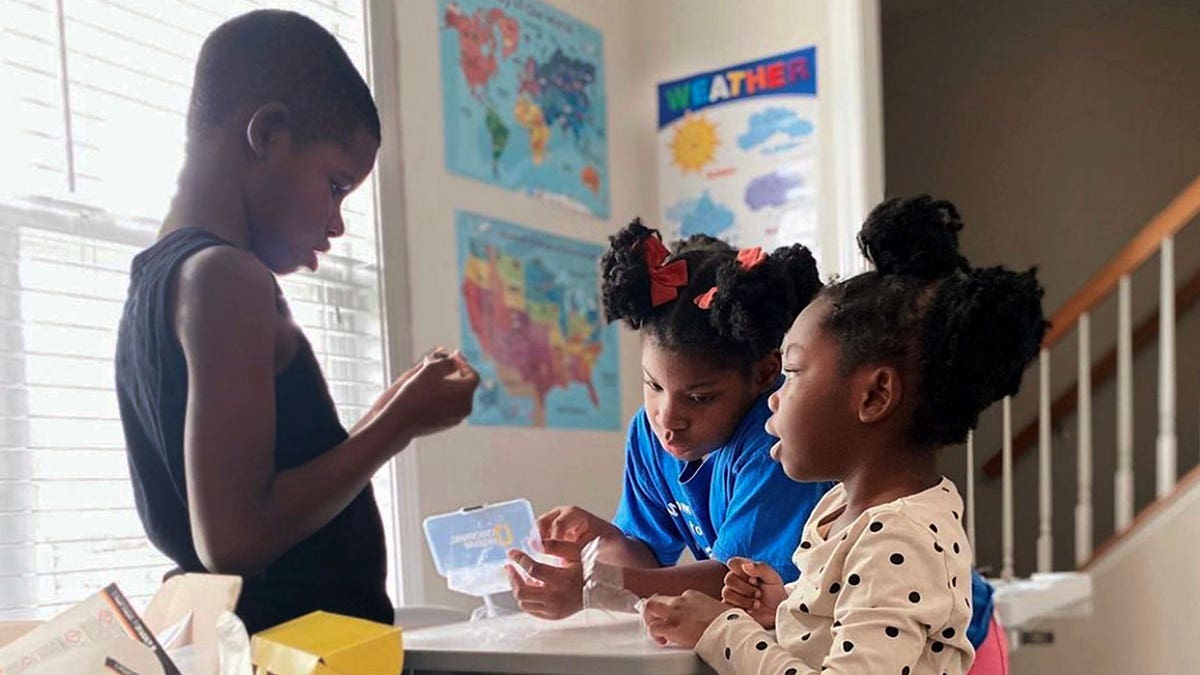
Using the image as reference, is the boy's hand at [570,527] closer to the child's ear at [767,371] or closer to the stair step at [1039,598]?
the child's ear at [767,371]

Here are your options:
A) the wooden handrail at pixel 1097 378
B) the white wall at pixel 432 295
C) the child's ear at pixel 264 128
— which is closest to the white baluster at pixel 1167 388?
the wooden handrail at pixel 1097 378

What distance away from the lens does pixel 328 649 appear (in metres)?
0.83

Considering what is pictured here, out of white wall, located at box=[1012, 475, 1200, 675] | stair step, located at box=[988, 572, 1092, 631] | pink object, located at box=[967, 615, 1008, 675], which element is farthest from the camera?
white wall, located at box=[1012, 475, 1200, 675]

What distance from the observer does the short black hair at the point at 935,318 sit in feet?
3.03

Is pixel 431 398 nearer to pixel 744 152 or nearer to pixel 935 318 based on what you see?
pixel 935 318

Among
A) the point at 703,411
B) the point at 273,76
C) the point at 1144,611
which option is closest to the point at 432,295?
the point at 273,76

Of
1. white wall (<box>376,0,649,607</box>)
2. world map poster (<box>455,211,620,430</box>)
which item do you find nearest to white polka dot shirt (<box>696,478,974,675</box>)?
white wall (<box>376,0,649,607</box>)

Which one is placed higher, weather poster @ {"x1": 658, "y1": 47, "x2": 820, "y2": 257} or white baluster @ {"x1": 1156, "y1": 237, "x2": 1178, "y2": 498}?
weather poster @ {"x1": 658, "y1": 47, "x2": 820, "y2": 257}

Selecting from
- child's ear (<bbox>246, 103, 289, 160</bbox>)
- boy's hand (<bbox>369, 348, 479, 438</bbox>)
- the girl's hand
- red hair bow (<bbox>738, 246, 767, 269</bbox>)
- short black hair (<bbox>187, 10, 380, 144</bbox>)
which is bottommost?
the girl's hand

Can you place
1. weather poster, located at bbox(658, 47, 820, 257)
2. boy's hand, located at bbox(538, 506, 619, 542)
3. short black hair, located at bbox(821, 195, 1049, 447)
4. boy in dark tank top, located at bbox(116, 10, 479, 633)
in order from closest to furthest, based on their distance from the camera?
short black hair, located at bbox(821, 195, 1049, 447) < boy in dark tank top, located at bbox(116, 10, 479, 633) < boy's hand, located at bbox(538, 506, 619, 542) < weather poster, located at bbox(658, 47, 820, 257)

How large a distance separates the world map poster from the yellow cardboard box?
935 mm

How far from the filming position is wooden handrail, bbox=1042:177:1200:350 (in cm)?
269

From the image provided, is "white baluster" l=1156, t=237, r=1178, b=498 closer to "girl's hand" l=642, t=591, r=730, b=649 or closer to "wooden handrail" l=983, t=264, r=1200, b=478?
"wooden handrail" l=983, t=264, r=1200, b=478

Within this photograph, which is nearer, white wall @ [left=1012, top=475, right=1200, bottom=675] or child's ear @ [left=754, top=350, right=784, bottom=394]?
child's ear @ [left=754, top=350, right=784, bottom=394]
